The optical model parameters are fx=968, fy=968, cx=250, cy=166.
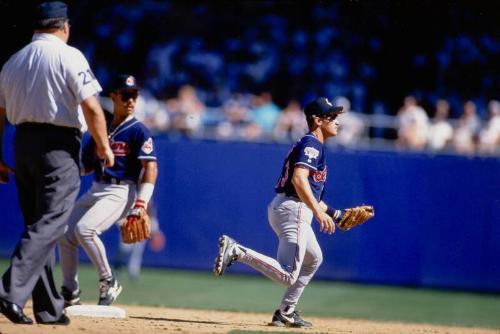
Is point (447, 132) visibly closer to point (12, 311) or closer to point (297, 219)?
point (297, 219)

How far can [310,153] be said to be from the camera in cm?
794

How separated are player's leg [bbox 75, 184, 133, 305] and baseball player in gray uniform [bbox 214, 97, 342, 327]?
926mm

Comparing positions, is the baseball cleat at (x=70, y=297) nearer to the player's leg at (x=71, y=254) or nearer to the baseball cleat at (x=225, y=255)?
the player's leg at (x=71, y=254)

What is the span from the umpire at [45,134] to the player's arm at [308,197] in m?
1.85

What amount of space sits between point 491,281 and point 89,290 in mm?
5713

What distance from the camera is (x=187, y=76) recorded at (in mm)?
20297

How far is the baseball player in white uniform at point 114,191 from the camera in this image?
8.09 metres

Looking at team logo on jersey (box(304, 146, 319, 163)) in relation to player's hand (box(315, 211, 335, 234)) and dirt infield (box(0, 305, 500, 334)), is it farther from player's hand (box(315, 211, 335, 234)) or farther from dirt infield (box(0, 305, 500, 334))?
dirt infield (box(0, 305, 500, 334))

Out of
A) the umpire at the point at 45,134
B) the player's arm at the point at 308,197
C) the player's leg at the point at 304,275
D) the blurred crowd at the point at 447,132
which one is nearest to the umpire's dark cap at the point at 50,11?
the umpire at the point at 45,134

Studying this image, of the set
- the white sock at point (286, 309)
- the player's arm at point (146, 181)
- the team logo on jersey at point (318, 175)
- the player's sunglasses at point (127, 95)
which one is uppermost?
the player's sunglasses at point (127, 95)

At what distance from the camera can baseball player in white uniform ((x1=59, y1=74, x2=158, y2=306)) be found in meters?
8.09

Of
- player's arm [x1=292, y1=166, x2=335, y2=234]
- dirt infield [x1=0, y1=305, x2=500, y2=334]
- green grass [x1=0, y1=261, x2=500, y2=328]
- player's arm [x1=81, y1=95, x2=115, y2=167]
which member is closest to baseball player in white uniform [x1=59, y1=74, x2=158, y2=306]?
dirt infield [x1=0, y1=305, x2=500, y2=334]

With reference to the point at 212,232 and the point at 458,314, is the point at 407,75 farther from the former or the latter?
the point at 458,314

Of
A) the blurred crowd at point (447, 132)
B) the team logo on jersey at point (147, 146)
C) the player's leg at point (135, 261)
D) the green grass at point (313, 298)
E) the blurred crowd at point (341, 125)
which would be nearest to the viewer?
the team logo on jersey at point (147, 146)
